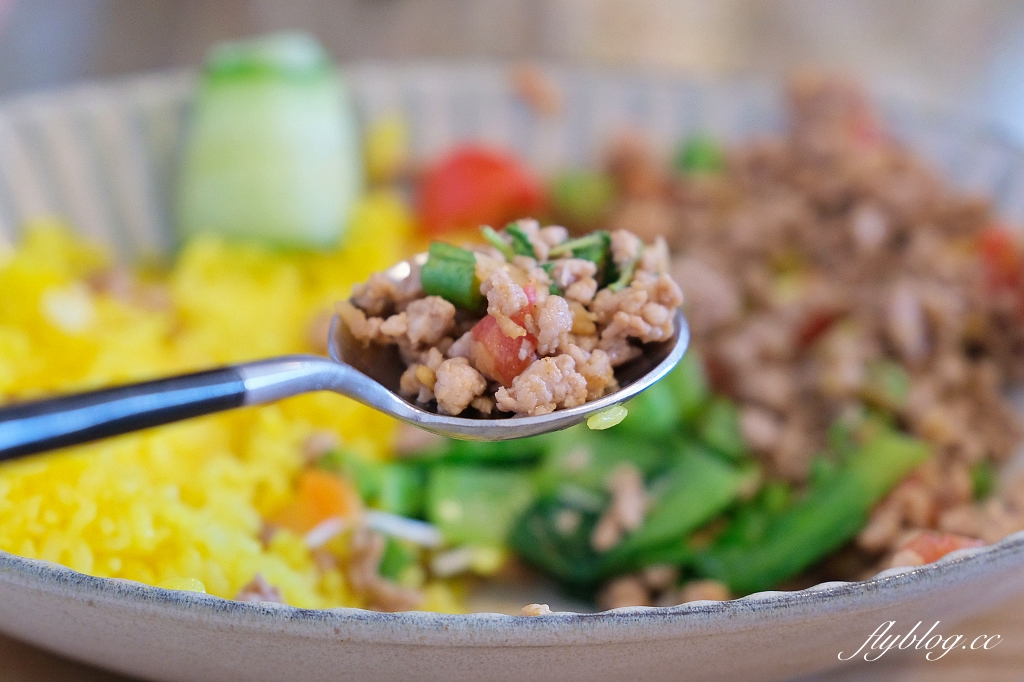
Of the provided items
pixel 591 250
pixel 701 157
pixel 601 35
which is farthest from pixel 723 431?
pixel 601 35

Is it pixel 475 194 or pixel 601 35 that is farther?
pixel 601 35

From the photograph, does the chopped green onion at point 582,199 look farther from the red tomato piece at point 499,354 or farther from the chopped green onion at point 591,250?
the red tomato piece at point 499,354

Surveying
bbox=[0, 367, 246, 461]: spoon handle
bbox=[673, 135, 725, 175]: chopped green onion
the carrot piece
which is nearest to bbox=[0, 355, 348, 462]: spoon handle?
bbox=[0, 367, 246, 461]: spoon handle

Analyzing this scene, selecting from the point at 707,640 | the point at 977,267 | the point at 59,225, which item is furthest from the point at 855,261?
the point at 59,225

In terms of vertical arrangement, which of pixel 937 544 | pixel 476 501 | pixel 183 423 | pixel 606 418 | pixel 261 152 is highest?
pixel 606 418

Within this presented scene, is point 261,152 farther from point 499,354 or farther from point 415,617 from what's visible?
point 415,617

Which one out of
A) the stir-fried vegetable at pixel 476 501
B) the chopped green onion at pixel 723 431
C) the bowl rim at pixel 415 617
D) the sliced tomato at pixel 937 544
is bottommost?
the stir-fried vegetable at pixel 476 501

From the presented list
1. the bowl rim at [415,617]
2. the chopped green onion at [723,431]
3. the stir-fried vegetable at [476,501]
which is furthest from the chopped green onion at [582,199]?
the bowl rim at [415,617]
